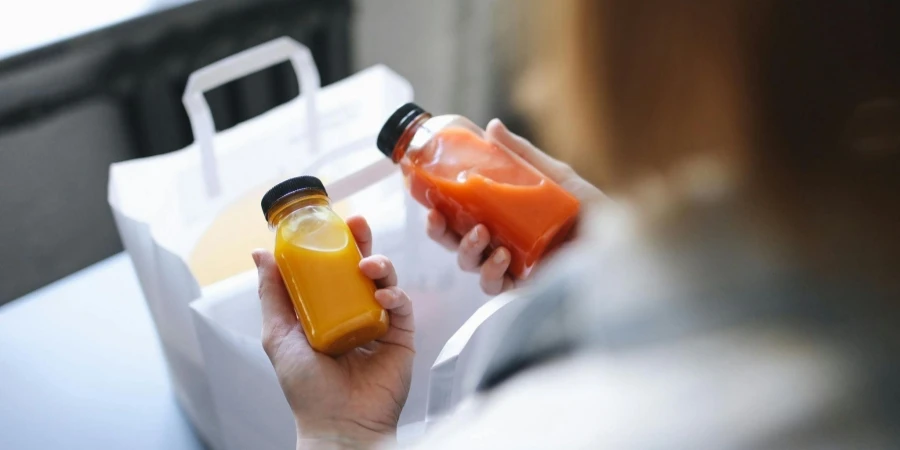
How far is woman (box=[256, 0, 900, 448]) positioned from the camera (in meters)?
0.20

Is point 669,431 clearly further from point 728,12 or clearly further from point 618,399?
point 728,12

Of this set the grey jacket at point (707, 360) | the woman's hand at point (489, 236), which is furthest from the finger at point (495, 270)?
the grey jacket at point (707, 360)

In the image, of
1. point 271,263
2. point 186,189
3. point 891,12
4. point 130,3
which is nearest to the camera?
point 891,12

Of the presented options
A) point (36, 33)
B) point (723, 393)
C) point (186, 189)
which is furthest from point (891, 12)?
point (36, 33)

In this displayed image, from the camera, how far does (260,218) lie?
65 cm

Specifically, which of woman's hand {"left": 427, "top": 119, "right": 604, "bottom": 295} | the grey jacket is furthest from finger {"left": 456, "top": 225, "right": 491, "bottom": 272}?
the grey jacket

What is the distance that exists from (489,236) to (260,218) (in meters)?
0.23

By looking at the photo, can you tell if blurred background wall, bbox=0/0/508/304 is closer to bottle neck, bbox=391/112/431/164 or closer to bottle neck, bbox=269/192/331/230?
bottle neck, bbox=391/112/431/164

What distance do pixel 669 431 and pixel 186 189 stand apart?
512mm

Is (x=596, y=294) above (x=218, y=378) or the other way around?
above

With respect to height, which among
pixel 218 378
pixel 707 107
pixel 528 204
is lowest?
pixel 218 378

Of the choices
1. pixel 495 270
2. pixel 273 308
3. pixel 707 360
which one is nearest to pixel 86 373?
pixel 273 308

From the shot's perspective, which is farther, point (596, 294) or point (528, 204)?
point (528, 204)

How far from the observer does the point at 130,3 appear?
761 millimetres
